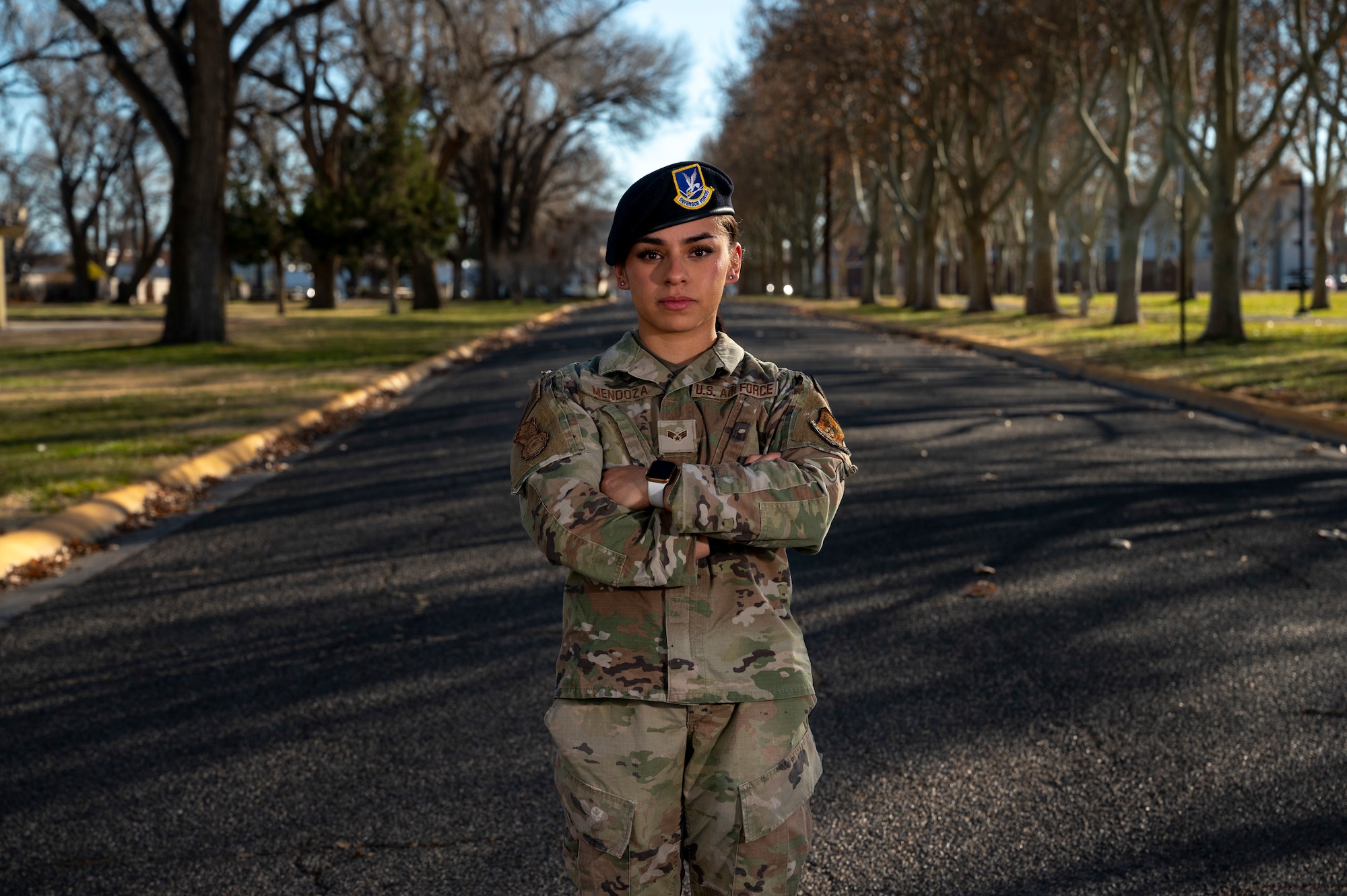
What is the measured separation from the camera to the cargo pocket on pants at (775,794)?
87.9 inches

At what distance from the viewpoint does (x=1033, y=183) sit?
31844 millimetres

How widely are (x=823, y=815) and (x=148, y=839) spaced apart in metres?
1.78

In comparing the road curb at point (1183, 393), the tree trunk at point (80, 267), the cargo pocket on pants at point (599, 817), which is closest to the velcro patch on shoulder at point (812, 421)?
the cargo pocket on pants at point (599, 817)

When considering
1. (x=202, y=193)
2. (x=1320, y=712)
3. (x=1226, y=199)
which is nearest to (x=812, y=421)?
(x=1320, y=712)

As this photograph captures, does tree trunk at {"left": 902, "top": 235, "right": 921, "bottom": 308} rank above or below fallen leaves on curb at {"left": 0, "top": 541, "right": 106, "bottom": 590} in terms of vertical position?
above

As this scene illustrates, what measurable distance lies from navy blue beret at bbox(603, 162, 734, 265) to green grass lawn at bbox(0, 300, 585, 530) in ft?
20.6

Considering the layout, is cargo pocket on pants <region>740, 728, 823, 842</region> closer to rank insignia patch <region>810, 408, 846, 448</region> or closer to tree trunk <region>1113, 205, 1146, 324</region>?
rank insignia patch <region>810, 408, 846, 448</region>

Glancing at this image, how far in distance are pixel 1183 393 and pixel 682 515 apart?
44.9ft

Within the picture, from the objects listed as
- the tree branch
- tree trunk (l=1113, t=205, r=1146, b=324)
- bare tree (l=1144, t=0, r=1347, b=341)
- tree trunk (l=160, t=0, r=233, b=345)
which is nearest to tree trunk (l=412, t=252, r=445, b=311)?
tree trunk (l=160, t=0, r=233, b=345)

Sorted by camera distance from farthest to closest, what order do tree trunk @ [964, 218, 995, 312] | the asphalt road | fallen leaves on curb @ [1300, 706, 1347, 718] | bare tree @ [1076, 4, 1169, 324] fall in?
tree trunk @ [964, 218, 995, 312] < bare tree @ [1076, 4, 1169, 324] < fallen leaves on curb @ [1300, 706, 1347, 718] < the asphalt road

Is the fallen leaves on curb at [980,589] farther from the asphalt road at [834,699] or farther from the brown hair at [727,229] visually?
the brown hair at [727,229]

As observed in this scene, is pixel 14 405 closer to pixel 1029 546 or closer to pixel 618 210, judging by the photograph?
pixel 1029 546

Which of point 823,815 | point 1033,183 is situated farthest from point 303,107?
point 823,815

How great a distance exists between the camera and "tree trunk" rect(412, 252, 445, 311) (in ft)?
169
